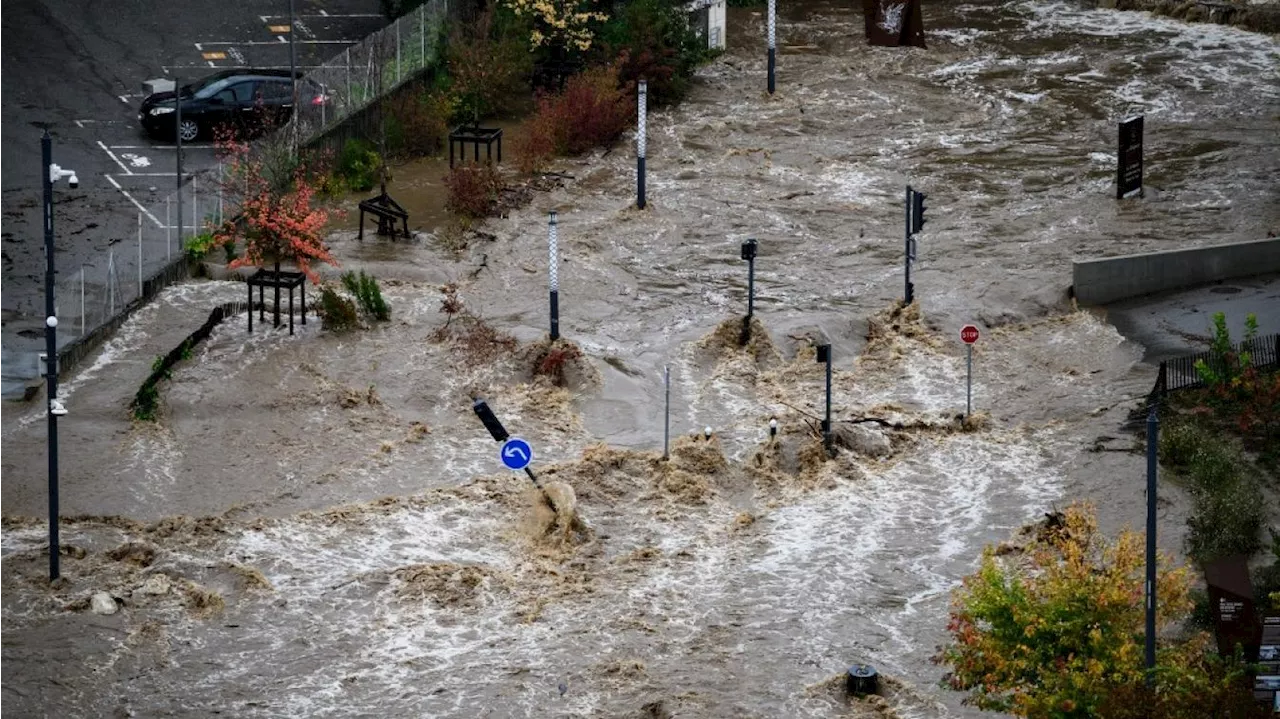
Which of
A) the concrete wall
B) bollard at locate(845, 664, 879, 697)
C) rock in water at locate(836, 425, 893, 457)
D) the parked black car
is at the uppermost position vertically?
the parked black car

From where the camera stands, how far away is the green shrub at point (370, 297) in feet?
114

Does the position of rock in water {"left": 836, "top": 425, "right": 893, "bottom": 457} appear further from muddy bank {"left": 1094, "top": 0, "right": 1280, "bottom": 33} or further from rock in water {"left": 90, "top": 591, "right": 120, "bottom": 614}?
muddy bank {"left": 1094, "top": 0, "right": 1280, "bottom": 33}

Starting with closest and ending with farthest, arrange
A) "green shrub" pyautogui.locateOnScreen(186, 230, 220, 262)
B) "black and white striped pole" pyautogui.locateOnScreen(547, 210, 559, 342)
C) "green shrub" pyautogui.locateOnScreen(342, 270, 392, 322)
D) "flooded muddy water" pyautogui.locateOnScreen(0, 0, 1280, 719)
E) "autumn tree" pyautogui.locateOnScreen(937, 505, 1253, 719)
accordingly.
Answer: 1. "autumn tree" pyautogui.locateOnScreen(937, 505, 1253, 719)
2. "flooded muddy water" pyautogui.locateOnScreen(0, 0, 1280, 719)
3. "black and white striped pole" pyautogui.locateOnScreen(547, 210, 559, 342)
4. "green shrub" pyautogui.locateOnScreen(342, 270, 392, 322)
5. "green shrub" pyautogui.locateOnScreen(186, 230, 220, 262)

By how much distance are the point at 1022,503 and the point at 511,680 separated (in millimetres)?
8814

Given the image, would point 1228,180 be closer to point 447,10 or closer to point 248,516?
point 447,10

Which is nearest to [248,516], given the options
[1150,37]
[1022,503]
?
[1022,503]

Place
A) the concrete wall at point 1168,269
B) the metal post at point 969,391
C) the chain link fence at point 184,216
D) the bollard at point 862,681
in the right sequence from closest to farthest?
the bollard at point 862,681, the metal post at point 969,391, the chain link fence at point 184,216, the concrete wall at point 1168,269

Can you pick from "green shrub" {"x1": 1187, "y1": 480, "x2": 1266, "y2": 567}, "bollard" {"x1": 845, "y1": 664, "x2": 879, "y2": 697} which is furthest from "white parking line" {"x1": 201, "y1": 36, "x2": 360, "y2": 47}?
"bollard" {"x1": 845, "y1": 664, "x2": 879, "y2": 697}

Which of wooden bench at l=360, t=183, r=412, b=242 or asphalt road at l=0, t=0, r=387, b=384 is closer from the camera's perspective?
asphalt road at l=0, t=0, r=387, b=384

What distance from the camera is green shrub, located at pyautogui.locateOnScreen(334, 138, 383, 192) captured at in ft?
140

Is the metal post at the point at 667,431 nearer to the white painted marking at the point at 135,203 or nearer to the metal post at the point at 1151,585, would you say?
the metal post at the point at 1151,585

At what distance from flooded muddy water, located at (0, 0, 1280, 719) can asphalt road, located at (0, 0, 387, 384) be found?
9.48ft

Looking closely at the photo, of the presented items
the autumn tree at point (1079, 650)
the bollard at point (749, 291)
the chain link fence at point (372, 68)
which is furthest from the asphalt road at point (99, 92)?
the autumn tree at point (1079, 650)

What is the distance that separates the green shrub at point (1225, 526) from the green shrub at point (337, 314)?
47.4 ft
